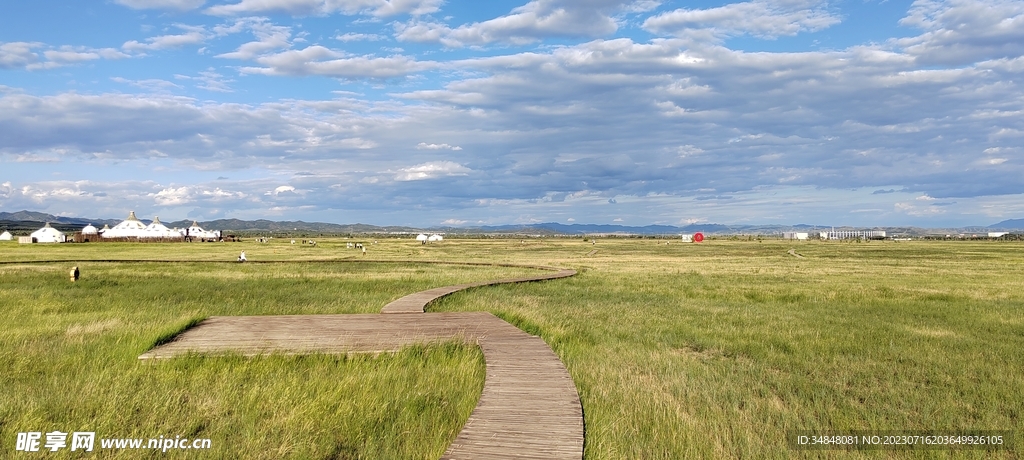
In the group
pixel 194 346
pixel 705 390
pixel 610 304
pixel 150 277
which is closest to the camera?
pixel 705 390

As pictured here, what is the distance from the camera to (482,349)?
10250 millimetres

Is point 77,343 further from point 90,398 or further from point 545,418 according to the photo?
point 545,418

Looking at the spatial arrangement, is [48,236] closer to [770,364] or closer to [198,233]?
[198,233]

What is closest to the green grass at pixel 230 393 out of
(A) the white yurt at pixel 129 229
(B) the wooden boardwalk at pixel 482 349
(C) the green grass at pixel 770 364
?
(B) the wooden boardwalk at pixel 482 349

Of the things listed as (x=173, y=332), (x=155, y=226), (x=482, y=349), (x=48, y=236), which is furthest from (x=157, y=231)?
(x=482, y=349)

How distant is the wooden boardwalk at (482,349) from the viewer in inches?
220

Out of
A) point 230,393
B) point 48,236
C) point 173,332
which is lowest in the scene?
point 230,393

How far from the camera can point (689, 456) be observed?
20.7 feet

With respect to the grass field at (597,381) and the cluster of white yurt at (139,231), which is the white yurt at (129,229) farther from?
the grass field at (597,381)

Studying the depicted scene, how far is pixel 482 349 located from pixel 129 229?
379 ft

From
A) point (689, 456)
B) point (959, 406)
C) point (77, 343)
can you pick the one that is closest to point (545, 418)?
point (689, 456)

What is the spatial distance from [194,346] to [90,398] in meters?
3.05

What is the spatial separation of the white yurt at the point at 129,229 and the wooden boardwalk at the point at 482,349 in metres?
105

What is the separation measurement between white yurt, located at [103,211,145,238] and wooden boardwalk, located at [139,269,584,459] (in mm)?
104853
